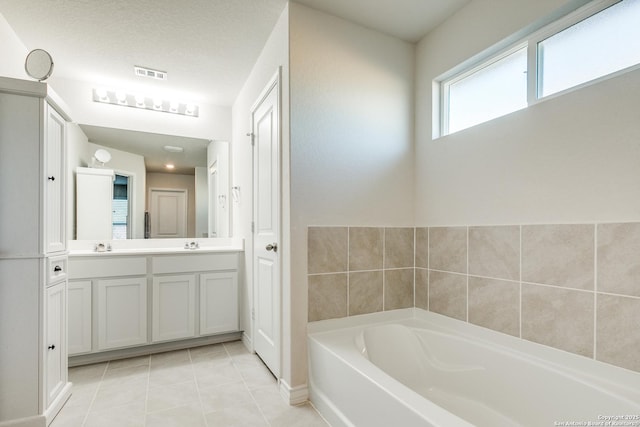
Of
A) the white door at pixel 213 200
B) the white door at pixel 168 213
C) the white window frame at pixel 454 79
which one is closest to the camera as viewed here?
the white window frame at pixel 454 79

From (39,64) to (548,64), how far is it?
8.69ft

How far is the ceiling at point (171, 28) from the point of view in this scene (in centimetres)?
186

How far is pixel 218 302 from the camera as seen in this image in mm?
2758

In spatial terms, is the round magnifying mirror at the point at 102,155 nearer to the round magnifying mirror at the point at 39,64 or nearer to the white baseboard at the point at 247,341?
the round magnifying mirror at the point at 39,64

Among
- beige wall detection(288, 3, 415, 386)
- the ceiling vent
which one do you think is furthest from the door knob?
the ceiling vent

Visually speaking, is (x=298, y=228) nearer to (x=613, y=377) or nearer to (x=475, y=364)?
(x=475, y=364)

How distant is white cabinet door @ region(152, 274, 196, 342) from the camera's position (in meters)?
2.55

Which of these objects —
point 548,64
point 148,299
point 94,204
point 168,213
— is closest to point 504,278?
point 548,64

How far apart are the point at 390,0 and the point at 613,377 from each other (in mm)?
2171

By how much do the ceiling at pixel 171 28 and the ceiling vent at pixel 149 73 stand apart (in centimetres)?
4

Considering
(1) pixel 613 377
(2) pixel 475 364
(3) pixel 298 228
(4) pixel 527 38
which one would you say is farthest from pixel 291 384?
(4) pixel 527 38

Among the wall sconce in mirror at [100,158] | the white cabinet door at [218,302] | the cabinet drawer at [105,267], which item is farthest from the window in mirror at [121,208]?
the white cabinet door at [218,302]

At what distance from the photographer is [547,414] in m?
1.34

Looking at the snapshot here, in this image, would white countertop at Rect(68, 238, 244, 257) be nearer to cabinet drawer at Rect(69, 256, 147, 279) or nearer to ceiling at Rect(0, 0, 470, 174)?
cabinet drawer at Rect(69, 256, 147, 279)
